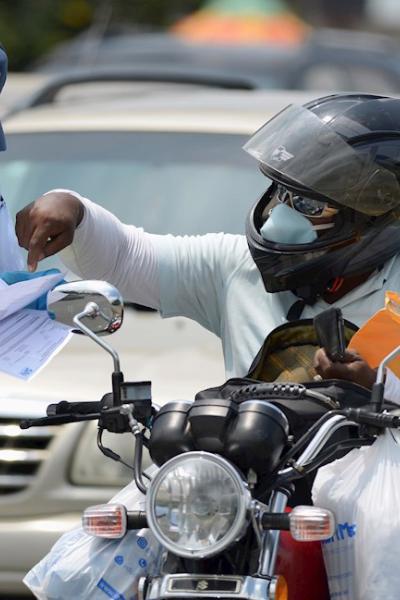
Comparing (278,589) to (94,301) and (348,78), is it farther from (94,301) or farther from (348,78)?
(348,78)

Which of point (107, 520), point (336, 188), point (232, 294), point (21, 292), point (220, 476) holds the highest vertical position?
point (336, 188)

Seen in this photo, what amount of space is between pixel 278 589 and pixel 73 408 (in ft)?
1.85

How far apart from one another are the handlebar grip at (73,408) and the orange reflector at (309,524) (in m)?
0.50

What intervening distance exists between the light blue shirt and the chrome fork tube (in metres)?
0.69

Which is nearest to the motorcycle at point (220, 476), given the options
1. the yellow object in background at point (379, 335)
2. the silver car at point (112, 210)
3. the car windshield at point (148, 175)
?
the yellow object in background at point (379, 335)

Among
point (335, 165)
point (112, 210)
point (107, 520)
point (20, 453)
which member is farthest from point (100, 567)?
point (112, 210)

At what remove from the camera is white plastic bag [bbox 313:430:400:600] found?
2.75 meters

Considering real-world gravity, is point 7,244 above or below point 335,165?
below

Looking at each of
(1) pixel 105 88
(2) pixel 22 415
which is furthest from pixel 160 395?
(1) pixel 105 88

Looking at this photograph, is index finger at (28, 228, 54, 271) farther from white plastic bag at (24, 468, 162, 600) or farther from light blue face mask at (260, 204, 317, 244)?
white plastic bag at (24, 468, 162, 600)

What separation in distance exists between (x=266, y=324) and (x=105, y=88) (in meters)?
5.60

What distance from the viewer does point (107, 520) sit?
268 cm

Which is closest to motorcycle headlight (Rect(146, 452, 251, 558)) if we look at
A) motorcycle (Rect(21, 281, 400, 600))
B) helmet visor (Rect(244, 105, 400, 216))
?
motorcycle (Rect(21, 281, 400, 600))

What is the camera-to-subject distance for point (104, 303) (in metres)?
2.82
